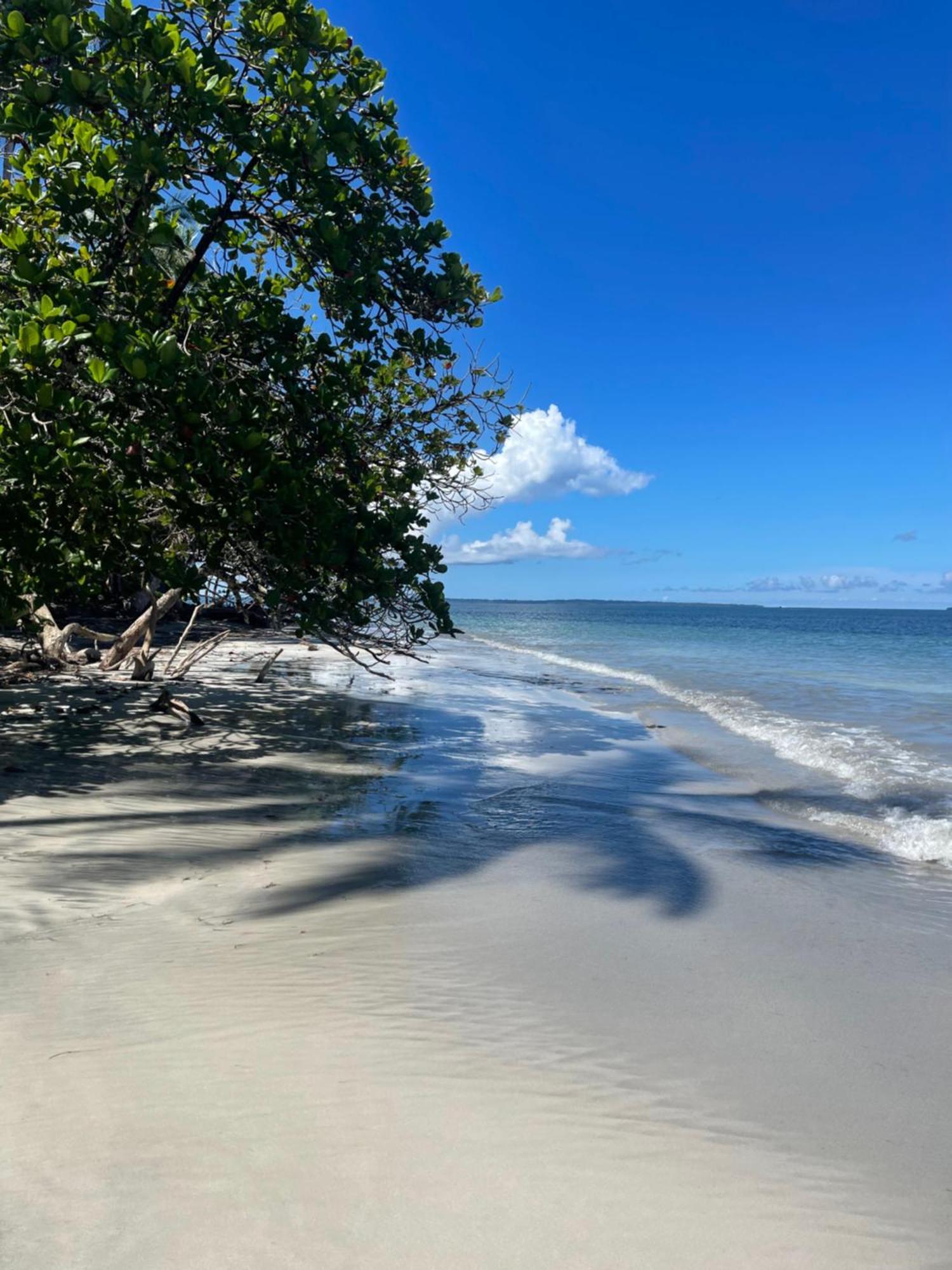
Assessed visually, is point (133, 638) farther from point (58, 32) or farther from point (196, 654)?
point (58, 32)

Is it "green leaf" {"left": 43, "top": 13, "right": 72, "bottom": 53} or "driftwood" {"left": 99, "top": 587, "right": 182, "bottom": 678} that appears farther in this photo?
"driftwood" {"left": 99, "top": 587, "right": 182, "bottom": 678}

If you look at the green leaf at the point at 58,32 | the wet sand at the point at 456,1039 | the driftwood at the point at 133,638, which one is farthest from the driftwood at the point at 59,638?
the green leaf at the point at 58,32

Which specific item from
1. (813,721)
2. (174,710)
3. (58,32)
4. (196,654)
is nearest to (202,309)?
(58,32)

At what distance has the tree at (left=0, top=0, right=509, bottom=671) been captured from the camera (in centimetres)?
552

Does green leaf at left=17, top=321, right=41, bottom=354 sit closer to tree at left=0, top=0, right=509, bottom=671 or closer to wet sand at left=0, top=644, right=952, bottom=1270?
tree at left=0, top=0, right=509, bottom=671

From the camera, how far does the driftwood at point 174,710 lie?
9016 mm

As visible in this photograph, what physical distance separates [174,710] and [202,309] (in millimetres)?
4548

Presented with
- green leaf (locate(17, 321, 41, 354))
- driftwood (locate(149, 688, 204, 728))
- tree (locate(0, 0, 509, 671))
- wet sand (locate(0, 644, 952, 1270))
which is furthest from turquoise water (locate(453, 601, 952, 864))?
green leaf (locate(17, 321, 41, 354))

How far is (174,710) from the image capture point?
30.5 feet

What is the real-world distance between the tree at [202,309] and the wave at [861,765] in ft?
13.8

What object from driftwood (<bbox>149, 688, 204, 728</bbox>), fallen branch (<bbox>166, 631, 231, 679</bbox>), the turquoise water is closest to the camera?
the turquoise water

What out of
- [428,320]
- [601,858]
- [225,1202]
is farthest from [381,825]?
[428,320]

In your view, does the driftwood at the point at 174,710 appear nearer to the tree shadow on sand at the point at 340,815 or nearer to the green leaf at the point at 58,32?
the tree shadow on sand at the point at 340,815

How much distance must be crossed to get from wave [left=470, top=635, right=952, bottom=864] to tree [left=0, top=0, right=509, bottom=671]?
4.21 meters
